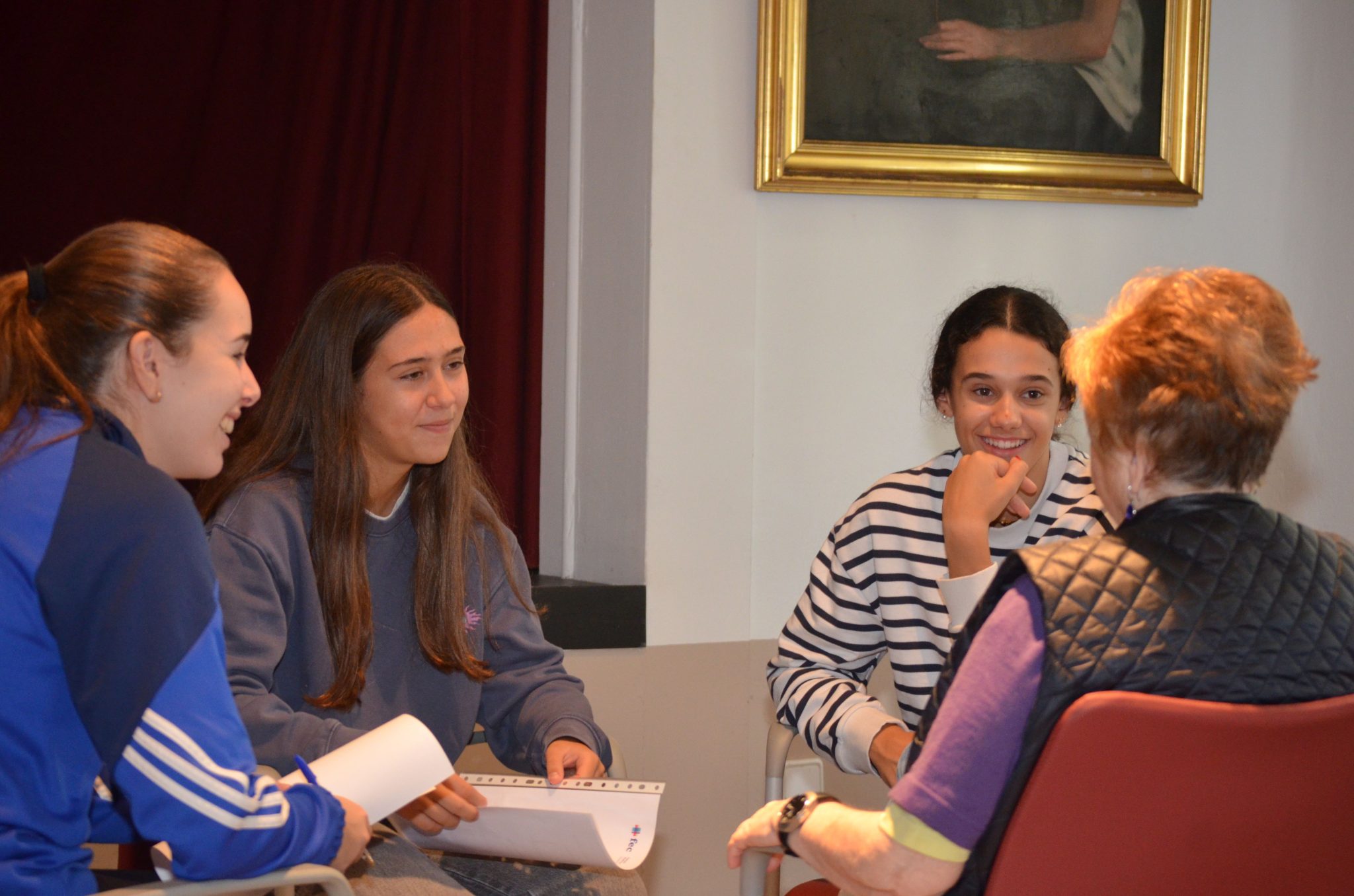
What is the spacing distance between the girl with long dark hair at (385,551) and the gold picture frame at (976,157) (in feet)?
3.57

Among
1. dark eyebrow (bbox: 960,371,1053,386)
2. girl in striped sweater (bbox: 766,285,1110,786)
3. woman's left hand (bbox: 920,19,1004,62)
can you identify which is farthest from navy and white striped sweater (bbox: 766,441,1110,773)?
woman's left hand (bbox: 920,19,1004,62)

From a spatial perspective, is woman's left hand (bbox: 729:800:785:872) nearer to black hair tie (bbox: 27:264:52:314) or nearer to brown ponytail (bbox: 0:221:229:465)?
brown ponytail (bbox: 0:221:229:465)

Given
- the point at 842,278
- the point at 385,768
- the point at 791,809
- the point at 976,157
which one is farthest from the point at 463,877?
the point at 976,157

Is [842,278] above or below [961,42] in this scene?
below

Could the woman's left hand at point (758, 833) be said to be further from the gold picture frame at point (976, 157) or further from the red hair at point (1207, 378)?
the gold picture frame at point (976, 157)

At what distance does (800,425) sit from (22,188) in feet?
6.03

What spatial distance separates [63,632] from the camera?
1.20m

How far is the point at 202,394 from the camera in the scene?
1.41 metres

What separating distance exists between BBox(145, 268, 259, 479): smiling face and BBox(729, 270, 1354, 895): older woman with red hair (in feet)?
2.65

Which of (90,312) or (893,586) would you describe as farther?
(893,586)

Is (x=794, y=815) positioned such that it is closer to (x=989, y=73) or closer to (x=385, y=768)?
(x=385, y=768)

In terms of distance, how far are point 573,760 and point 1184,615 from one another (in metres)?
1.06

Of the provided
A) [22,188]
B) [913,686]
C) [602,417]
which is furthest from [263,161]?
[913,686]

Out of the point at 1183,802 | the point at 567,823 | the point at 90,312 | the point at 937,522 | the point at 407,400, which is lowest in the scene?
the point at 567,823
